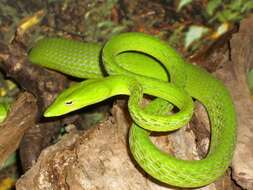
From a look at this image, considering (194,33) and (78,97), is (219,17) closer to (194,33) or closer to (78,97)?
(194,33)

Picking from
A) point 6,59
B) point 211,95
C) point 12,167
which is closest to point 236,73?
point 211,95

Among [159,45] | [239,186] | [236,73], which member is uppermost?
[159,45]

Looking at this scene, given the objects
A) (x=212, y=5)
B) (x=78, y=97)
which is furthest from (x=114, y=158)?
(x=212, y=5)

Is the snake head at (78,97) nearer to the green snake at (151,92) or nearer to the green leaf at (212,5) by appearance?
the green snake at (151,92)

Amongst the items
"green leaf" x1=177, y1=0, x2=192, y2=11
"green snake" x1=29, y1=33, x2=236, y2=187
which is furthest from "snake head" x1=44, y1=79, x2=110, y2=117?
"green leaf" x1=177, y1=0, x2=192, y2=11

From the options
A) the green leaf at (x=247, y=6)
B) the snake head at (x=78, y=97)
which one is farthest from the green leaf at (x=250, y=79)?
the snake head at (x=78, y=97)

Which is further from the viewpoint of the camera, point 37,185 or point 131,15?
point 131,15

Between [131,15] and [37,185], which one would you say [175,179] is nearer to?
[37,185]
